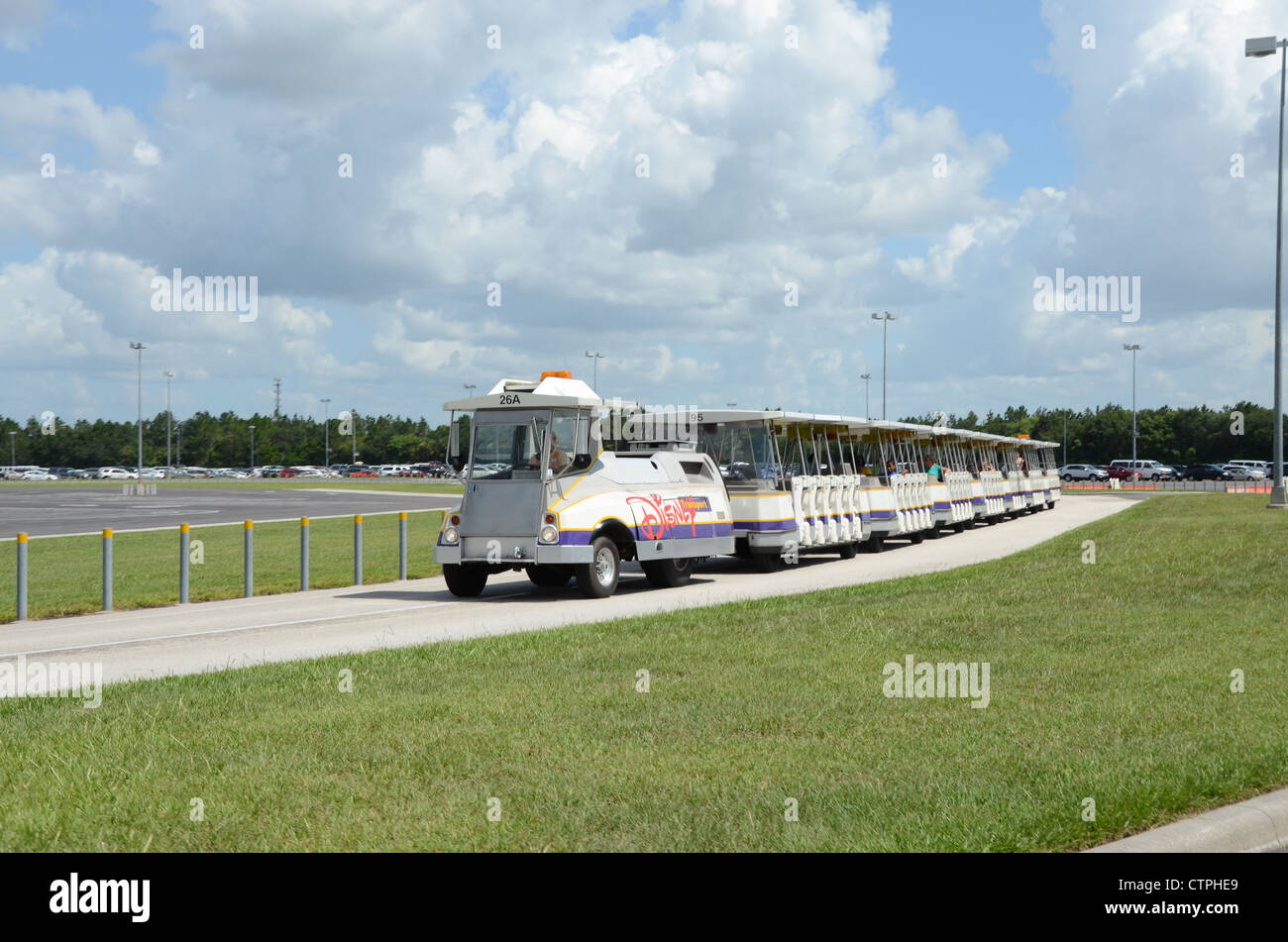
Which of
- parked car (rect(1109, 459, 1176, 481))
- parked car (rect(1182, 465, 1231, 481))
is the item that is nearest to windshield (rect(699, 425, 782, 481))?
parked car (rect(1109, 459, 1176, 481))

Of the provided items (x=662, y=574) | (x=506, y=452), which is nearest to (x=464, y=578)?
(x=506, y=452)

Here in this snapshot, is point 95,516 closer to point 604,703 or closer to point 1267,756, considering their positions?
point 604,703

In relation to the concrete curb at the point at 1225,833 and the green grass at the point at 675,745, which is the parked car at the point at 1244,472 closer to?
the green grass at the point at 675,745

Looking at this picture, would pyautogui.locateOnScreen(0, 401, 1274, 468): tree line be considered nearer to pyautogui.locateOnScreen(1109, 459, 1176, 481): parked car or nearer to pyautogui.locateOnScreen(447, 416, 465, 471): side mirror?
pyautogui.locateOnScreen(1109, 459, 1176, 481): parked car

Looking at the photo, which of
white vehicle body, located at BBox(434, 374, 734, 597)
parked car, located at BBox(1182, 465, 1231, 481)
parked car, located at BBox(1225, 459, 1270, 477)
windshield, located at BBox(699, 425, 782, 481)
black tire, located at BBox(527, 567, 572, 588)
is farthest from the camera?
parked car, located at BBox(1225, 459, 1270, 477)

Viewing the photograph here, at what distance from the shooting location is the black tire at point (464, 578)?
18.5 metres

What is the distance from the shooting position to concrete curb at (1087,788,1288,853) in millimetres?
5773

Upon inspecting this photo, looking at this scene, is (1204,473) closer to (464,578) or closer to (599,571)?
(599,571)

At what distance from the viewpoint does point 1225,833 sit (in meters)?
6.00

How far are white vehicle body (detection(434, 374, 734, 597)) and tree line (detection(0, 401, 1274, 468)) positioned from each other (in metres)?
107

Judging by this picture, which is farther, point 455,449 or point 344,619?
point 455,449

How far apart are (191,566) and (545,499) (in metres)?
9.38

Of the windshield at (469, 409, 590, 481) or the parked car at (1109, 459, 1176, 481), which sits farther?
the parked car at (1109, 459, 1176, 481)
